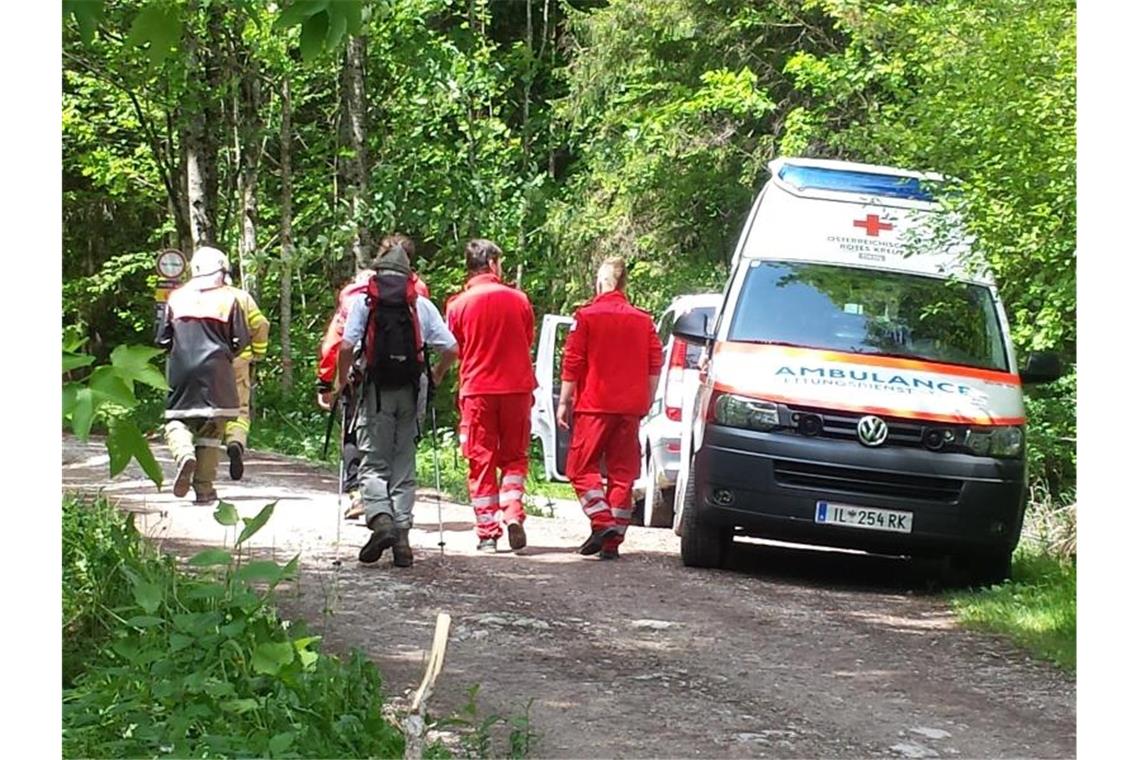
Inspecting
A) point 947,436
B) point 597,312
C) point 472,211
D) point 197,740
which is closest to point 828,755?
point 197,740

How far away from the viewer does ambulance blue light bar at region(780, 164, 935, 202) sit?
10.9m

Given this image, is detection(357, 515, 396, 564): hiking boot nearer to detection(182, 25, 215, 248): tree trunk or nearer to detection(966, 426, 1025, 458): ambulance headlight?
detection(966, 426, 1025, 458): ambulance headlight

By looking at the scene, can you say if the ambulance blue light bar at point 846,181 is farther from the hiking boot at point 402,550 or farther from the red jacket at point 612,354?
the hiking boot at point 402,550

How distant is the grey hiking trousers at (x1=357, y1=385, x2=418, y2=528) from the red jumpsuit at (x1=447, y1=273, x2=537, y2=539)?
95 cm

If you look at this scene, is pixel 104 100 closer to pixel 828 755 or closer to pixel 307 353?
pixel 307 353

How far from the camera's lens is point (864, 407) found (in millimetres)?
9609

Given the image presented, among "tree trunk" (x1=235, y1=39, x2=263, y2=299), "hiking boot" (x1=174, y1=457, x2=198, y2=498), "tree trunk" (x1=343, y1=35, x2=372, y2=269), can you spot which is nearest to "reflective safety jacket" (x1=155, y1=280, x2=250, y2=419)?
"hiking boot" (x1=174, y1=457, x2=198, y2=498)

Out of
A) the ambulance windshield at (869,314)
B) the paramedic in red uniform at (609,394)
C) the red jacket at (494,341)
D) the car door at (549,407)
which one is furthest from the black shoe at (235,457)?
the ambulance windshield at (869,314)

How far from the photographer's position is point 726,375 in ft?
32.2

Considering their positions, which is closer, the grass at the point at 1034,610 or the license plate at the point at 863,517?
the grass at the point at 1034,610

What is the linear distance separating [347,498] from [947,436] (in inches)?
194

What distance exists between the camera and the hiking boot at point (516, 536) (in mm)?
10383

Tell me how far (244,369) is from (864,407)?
5.33m

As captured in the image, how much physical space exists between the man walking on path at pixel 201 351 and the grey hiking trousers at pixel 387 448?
2.75 meters
